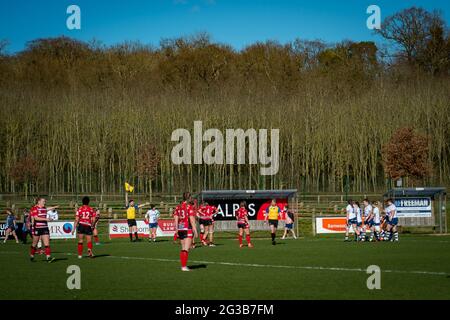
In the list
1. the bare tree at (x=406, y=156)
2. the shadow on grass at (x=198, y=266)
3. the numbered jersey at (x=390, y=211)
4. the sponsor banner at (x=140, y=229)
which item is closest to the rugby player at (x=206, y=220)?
the numbered jersey at (x=390, y=211)

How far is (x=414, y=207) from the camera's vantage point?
1802 inches

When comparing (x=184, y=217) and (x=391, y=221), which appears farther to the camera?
(x=391, y=221)

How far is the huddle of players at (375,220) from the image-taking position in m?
37.6

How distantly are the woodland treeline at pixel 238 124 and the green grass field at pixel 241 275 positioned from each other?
148 feet

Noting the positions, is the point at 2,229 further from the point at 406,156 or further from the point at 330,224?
the point at 406,156

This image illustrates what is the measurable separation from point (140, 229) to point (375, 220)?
16.8 metres

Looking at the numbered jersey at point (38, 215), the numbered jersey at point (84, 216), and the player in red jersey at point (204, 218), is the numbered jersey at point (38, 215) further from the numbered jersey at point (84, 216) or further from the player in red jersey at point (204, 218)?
the player in red jersey at point (204, 218)

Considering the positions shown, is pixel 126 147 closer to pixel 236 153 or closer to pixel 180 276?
pixel 236 153

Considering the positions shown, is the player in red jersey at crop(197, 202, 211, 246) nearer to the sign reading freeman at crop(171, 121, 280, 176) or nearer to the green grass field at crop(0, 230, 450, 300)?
the green grass field at crop(0, 230, 450, 300)

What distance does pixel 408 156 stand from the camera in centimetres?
6719

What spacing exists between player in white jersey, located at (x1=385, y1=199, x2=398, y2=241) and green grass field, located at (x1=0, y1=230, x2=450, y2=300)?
6.89m

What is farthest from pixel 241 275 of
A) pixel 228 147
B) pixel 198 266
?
pixel 228 147

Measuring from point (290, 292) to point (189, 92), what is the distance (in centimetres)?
7888

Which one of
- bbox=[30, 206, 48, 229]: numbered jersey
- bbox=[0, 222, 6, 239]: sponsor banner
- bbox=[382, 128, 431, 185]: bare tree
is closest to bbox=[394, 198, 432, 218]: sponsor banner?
bbox=[382, 128, 431, 185]: bare tree
